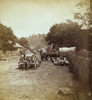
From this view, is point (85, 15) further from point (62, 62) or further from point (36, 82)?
point (36, 82)

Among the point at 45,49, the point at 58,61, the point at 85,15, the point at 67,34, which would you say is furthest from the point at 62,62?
the point at 85,15

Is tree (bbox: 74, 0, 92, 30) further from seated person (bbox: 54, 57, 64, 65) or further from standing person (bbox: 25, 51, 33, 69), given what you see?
standing person (bbox: 25, 51, 33, 69)

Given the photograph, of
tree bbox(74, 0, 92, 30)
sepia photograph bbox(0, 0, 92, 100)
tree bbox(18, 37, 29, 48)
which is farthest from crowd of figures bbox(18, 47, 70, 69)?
tree bbox(74, 0, 92, 30)

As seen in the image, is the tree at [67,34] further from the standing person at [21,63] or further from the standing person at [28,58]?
the standing person at [21,63]

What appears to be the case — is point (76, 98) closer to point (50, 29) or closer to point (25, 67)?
point (25, 67)

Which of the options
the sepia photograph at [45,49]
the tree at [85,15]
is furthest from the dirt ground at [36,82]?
the tree at [85,15]

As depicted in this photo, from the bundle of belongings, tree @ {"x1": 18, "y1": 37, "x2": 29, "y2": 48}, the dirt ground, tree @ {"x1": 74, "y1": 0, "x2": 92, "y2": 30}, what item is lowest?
the dirt ground

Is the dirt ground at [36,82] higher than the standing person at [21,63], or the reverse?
the standing person at [21,63]
